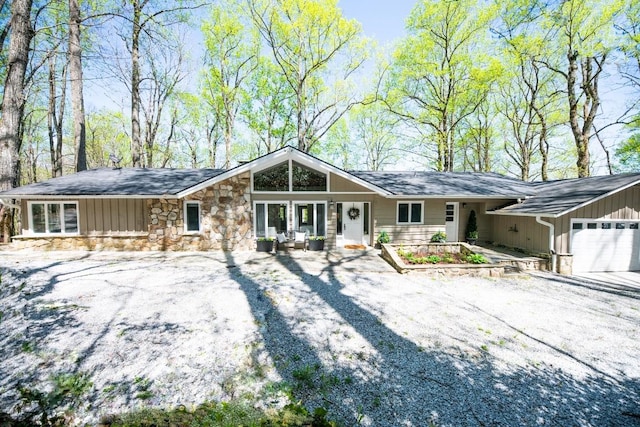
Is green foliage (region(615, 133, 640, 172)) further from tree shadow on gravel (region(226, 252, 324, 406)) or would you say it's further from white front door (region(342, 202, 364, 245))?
tree shadow on gravel (region(226, 252, 324, 406))

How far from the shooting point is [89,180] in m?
10.9

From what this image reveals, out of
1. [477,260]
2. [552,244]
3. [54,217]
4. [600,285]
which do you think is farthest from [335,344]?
[54,217]

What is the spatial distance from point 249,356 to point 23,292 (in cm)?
561

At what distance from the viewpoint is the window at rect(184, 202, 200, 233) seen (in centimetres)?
1037

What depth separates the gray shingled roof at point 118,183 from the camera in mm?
9562

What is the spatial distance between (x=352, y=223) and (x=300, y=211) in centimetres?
235

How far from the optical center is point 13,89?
27.9 feet

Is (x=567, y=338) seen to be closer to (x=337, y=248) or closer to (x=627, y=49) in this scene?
(x=337, y=248)

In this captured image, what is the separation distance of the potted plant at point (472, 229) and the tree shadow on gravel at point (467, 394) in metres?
8.88

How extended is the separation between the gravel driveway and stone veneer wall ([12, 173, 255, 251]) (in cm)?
275

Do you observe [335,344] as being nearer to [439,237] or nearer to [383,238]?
[383,238]

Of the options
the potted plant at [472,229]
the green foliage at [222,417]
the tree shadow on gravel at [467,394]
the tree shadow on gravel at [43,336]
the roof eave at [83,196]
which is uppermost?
the roof eave at [83,196]

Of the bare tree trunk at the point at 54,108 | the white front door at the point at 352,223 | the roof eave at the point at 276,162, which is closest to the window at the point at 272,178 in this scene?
the roof eave at the point at 276,162

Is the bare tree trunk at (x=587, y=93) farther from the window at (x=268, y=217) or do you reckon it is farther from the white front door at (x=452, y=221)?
the window at (x=268, y=217)
